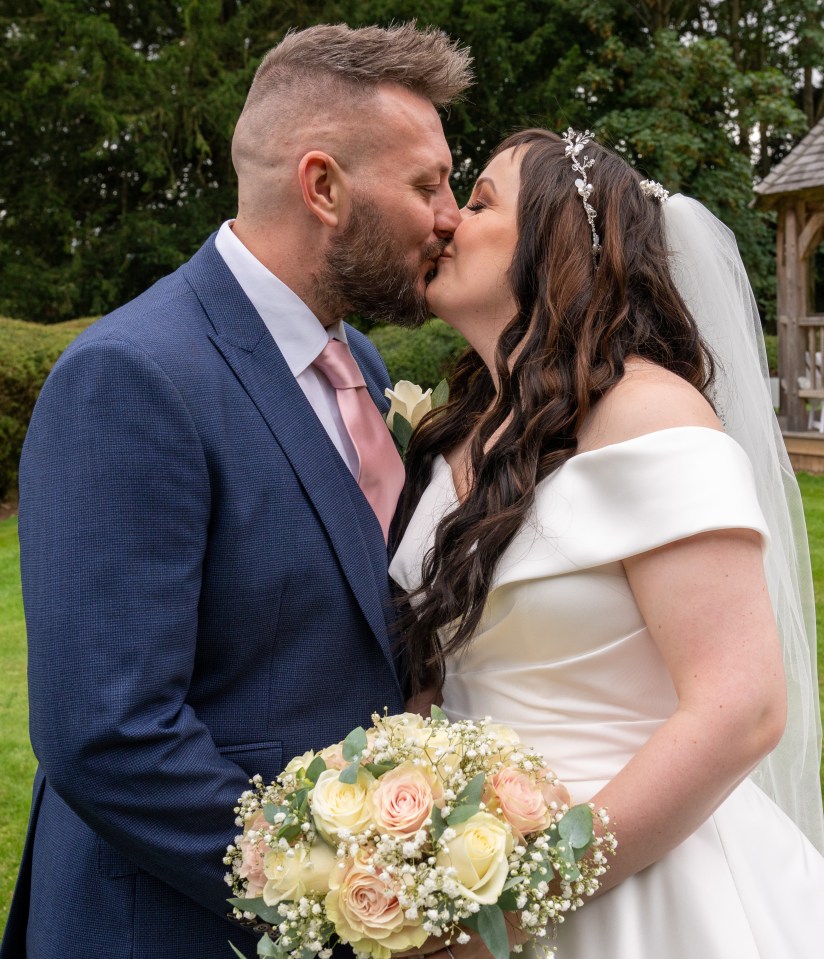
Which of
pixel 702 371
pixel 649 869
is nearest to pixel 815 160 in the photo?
pixel 702 371

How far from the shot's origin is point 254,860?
78.2 inches

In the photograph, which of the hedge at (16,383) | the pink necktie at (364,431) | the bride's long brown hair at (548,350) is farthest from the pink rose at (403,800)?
the hedge at (16,383)

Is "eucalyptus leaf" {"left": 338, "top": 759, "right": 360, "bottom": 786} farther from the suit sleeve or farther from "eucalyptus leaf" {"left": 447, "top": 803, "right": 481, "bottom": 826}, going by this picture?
the suit sleeve

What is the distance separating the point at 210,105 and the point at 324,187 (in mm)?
18029

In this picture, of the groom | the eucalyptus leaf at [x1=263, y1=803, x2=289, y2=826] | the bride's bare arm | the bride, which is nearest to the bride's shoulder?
the bride

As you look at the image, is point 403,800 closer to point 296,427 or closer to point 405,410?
point 296,427

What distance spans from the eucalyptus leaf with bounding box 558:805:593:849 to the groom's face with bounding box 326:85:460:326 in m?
1.45

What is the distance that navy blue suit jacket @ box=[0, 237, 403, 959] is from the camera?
198 centimetres

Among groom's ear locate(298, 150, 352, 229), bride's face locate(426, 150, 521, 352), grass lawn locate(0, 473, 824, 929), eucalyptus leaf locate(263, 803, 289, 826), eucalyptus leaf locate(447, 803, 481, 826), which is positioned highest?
groom's ear locate(298, 150, 352, 229)

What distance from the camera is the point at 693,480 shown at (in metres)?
2.25

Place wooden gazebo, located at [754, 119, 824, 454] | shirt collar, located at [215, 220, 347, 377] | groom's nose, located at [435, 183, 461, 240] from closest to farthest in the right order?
shirt collar, located at [215, 220, 347, 377]
groom's nose, located at [435, 183, 461, 240]
wooden gazebo, located at [754, 119, 824, 454]

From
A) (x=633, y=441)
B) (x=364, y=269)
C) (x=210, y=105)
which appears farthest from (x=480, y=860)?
(x=210, y=105)

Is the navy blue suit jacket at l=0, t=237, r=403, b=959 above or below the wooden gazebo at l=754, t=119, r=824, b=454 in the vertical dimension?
above

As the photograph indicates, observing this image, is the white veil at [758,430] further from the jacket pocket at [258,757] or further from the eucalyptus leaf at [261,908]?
the eucalyptus leaf at [261,908]
